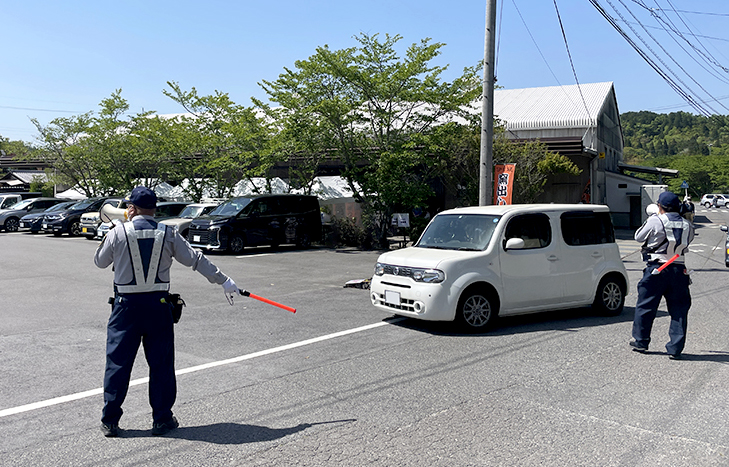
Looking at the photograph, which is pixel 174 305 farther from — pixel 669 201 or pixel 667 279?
pixel 669 201

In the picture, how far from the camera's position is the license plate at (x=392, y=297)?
8516 mm

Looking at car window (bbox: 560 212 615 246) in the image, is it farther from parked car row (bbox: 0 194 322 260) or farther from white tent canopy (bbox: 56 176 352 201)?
white tent canopy (bbox: 56 176 352 201)

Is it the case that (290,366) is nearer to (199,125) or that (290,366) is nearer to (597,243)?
(597,243)

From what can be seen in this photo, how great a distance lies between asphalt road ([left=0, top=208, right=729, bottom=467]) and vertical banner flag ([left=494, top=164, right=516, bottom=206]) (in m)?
5.31

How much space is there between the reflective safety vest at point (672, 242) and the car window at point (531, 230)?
2.02 metres

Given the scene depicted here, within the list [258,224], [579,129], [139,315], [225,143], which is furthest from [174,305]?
[579,129]

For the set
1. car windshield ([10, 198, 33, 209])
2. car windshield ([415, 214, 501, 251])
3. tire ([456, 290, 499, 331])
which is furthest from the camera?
car windshield ([10, 198, 33, 209])

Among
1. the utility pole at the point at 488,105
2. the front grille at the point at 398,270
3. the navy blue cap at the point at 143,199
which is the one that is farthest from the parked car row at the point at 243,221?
the navy blue cap at the point at 143,199

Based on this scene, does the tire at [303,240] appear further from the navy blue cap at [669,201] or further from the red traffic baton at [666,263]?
the red traffic baton at [666,263]

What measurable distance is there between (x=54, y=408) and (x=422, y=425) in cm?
307

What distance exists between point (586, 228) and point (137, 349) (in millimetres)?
7046

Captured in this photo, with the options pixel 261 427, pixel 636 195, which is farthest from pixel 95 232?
pixel 636 195

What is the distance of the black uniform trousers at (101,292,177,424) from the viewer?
4.60m

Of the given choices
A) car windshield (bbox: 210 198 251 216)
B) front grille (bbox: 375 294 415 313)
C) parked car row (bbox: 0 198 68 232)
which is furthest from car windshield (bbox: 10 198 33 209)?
front grille (bbox: 375 294 415 313)
